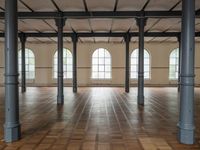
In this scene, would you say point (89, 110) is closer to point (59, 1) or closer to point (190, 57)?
point (59, 1)

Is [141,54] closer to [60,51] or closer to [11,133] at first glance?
[60,51]

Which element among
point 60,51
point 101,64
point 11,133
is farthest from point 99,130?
point 101,64

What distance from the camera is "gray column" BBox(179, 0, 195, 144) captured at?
453 cm

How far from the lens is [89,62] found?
20.2 m

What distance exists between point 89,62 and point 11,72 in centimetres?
1555


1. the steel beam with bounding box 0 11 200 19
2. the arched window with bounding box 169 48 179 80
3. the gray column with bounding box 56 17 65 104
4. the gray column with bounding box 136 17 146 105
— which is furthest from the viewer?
the arched window with bounding box 169 48 179 80

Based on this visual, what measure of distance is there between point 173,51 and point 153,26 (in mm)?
8648

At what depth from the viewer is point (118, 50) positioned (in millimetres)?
20016

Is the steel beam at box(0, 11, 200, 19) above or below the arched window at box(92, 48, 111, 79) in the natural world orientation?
above

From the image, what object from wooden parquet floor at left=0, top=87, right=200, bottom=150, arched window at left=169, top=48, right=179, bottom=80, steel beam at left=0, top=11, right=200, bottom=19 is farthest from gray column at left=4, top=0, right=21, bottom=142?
arched window at left=169, top=48, right=179, bottom=80

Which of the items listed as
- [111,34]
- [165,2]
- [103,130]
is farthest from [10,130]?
[111,34]

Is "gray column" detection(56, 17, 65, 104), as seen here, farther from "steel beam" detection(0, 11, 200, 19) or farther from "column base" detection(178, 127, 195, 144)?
"column base" detection(178, 127, 195, 144)

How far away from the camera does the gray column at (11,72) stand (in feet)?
15.3

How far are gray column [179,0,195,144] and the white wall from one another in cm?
1544
